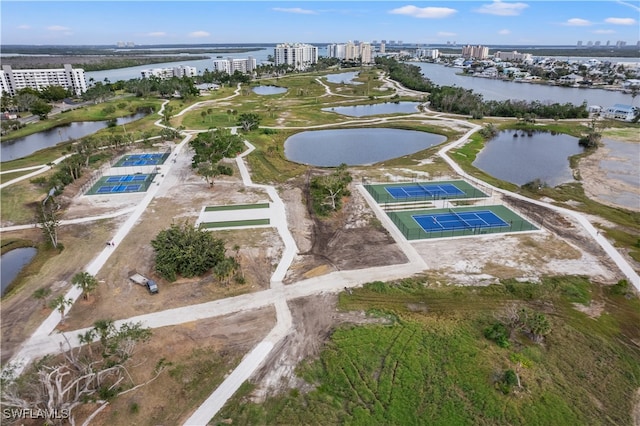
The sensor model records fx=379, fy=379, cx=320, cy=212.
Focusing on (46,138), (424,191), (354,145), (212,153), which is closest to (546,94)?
(354,145)

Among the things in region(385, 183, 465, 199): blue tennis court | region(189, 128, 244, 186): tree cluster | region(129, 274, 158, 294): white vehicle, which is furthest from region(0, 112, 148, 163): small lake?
region(385, 183, 465, 199): blue tennis court

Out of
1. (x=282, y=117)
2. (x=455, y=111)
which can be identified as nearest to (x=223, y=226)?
(x=282, y=117)

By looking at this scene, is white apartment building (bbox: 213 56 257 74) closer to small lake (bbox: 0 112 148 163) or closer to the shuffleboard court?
small lake (bbox: 0 112 148 163)

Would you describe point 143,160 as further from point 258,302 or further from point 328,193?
point 258,302

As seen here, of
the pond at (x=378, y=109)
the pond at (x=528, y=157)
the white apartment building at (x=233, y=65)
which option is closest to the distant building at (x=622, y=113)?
the pond at (x=528, y=157)

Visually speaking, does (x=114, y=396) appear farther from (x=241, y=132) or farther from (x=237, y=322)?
(x=241, y=132)

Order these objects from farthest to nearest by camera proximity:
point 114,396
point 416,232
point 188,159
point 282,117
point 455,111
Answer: point 455,111 → point 282,117 → point 188,159 → point 416,232 → point 114,396

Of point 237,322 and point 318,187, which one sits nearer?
point 237,322
